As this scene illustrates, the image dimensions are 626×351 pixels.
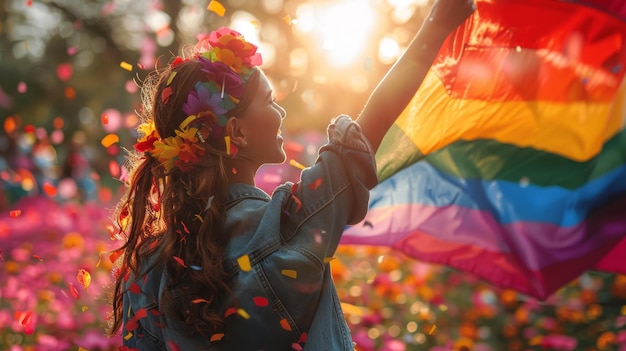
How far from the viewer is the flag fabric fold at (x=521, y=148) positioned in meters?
3.01

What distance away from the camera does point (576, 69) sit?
3076 millimetres

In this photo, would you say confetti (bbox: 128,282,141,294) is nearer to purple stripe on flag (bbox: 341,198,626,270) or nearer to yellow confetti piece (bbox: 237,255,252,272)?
yellow confetti piece (bbox: 237,255,252,272)

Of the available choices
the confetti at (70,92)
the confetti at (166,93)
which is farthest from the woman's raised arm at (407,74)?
the confetti at (70,92)

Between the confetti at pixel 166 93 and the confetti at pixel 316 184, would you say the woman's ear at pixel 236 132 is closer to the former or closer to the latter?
the confetti at pixel 166 93

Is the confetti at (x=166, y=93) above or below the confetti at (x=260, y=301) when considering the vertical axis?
above

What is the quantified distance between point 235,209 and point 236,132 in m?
0.26

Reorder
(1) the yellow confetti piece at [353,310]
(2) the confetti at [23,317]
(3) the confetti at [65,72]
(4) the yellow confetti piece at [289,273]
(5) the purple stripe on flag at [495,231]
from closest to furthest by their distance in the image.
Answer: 1. (4) the yellow confetti piece at [289,273]
2. (5) the purple stripe on flag at [495,231]
3. (2) the confetti at [23,317]
4. (1) the yellow confetti piece at [353,310]
5. (3) the confetti at [65,72]

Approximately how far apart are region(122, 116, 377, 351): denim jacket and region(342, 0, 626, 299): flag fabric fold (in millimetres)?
1194

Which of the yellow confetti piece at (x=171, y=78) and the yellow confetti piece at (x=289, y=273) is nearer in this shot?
the yellow confetti piece at (x=289, y=273)

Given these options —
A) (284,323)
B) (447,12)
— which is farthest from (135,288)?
(447,12)

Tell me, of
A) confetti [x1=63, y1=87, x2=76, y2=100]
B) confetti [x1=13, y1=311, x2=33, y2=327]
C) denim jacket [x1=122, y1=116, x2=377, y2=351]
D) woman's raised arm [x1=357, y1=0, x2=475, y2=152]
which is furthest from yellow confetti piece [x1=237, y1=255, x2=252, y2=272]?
confetti [x1=63, y1=87, x2=76, y2=100]

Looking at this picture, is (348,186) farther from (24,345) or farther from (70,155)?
(70,155)

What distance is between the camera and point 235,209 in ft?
7.18

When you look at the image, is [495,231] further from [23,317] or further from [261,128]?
[23,317]
